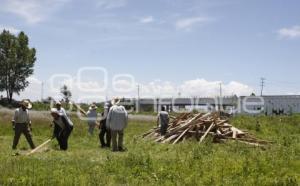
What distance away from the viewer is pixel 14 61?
7500 cm

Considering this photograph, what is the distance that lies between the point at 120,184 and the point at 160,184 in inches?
30.6

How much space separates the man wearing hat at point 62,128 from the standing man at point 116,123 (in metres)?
1.35

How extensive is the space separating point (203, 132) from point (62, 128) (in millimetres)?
6611

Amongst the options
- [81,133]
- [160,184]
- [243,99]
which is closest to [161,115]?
[81,133]

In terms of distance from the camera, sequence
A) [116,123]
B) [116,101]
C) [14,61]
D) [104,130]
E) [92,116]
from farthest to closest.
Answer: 1. [14,61]
2. [92,116]
3. [104,130]
4. [116,101]
5. [116,123]

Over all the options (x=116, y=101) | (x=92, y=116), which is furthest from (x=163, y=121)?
(x=116, y=101)

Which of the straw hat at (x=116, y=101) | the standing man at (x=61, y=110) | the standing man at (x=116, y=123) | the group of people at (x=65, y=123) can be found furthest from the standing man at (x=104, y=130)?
the standing man at (x=61, y=110)

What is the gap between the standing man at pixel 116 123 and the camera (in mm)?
17203

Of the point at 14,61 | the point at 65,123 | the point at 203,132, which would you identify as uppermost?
the point at 14,61

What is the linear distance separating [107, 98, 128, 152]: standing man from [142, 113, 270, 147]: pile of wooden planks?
4226 millimetres

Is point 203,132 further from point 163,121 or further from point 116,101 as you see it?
point 116,101

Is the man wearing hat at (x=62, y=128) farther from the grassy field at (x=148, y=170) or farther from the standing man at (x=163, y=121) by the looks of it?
the standing man at (x=163, y=121)

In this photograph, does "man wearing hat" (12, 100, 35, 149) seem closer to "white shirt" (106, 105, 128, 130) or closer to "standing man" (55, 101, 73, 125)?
"standing man" (55, 101, 73, 125)

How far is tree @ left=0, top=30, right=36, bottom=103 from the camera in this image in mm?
Answer: 75000
